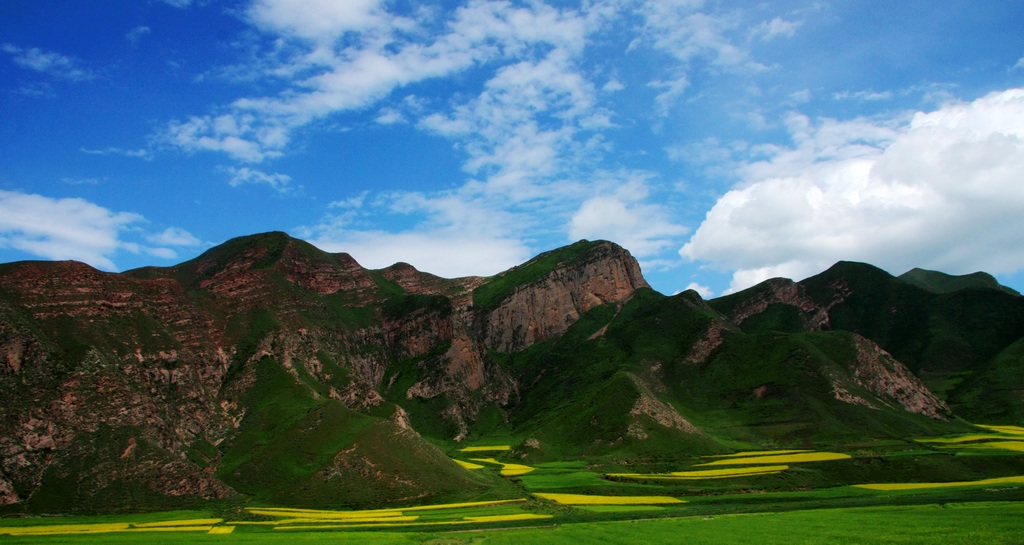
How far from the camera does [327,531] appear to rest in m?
71.9

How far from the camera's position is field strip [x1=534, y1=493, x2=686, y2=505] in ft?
289

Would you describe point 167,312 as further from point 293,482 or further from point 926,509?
point 926,509

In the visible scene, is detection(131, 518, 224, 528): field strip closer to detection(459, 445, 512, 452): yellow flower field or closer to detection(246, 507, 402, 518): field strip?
detection(246, 507, 402, 518): field strip

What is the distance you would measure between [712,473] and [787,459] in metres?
20.0

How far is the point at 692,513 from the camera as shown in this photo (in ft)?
240

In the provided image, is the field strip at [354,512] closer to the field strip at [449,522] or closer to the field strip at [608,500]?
the field strip at [608,500]

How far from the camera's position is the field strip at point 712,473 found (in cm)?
10936

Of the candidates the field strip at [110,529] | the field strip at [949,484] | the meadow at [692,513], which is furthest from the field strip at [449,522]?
the field strip at [949,484]

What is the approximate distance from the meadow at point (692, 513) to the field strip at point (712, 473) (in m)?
0.24

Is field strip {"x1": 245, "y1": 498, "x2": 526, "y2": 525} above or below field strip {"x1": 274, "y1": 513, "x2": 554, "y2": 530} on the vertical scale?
below

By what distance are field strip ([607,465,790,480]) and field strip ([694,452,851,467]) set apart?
823 centimetres

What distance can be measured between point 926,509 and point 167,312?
6315 inches

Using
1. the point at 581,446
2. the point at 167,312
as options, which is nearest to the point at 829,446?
the point at 581,446

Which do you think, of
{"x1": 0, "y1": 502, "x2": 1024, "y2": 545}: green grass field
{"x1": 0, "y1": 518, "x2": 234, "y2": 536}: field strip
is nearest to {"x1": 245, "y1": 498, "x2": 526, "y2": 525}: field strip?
{"x1": 0, "y1": 518, "x2": 234, "y2": 536}: field strip
